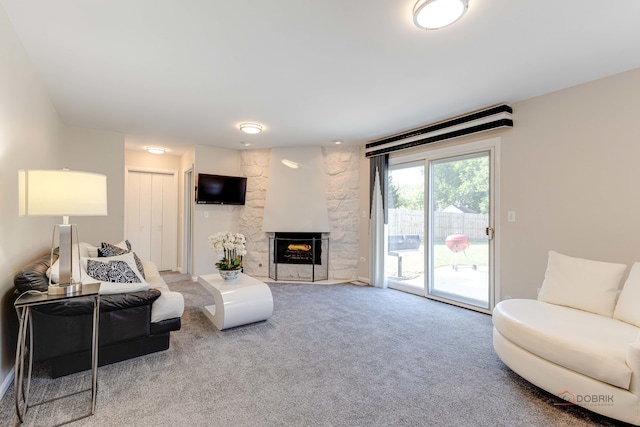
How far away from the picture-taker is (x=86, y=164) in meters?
4.46

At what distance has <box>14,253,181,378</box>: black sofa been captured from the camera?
198 cm

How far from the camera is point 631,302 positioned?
2090mm

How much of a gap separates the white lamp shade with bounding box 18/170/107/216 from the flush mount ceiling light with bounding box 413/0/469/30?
2253mm

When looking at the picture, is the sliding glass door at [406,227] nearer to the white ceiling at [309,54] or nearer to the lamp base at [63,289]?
the white ceiling at [309,54]

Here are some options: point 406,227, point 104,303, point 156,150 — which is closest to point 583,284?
point 406,227

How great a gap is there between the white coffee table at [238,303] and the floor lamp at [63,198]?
4.26 ft

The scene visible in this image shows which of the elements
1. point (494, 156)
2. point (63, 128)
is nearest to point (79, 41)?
point (63, 128)

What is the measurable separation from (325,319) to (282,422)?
1701mm

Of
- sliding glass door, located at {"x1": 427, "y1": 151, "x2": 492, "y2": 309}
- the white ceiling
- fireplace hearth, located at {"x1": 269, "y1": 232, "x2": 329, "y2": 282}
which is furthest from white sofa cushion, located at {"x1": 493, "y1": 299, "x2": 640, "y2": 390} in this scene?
fireplace hearth, located at {"x1": 269, "y1": 232, "x2": 329, "y2": 282}

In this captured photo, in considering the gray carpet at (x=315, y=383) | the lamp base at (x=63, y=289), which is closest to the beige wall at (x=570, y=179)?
the gray carpet at (x=315, y=383)

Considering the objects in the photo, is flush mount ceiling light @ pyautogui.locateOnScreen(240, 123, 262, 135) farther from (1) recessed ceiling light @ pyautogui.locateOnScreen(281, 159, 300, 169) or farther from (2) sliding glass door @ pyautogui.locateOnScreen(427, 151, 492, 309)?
(2) sliding glass door @ pyautogui.locateOnScreen(427, 151, 492, 309)

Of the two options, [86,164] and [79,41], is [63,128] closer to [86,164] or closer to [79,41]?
[86,164]

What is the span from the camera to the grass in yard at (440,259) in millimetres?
3695

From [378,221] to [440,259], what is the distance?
1.19 metres
